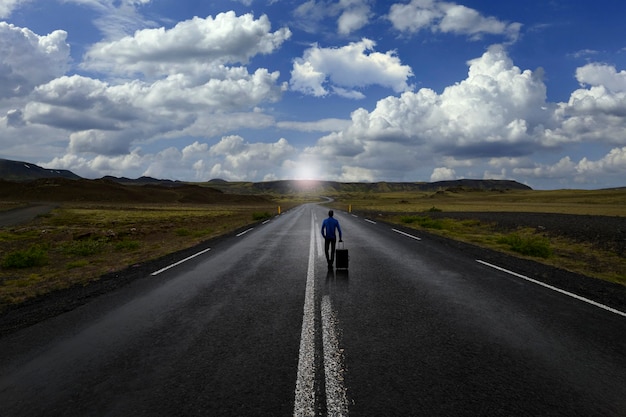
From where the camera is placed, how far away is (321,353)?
15.4 ft

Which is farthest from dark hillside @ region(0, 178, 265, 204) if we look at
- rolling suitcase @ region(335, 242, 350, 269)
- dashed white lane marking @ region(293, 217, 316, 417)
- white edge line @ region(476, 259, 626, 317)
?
dashed white lane marking @ region(293, 217, 316, 417)

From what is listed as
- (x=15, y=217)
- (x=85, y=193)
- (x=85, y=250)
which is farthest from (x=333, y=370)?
(x=85, y=193)

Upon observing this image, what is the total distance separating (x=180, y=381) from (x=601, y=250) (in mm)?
18537

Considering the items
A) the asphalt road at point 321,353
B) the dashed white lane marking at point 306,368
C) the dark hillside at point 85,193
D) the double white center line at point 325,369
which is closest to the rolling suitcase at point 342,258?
the asphalt road at point 321,353

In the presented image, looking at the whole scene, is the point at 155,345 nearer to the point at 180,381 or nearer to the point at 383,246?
the point at 180,381

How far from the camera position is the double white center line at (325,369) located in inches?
137

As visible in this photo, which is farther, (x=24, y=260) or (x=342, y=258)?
(x=24, y=260)

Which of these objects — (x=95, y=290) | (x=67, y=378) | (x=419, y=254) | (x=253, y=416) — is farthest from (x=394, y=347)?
(x=419, y=254)

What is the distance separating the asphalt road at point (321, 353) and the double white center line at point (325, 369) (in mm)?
21

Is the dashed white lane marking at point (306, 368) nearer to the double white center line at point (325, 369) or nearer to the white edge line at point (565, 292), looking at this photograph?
the double white center line at point (325, 369)

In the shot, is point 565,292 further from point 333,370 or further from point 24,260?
point 24,260

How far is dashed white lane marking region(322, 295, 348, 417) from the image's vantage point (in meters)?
3.47

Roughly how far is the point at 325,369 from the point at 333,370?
0.09 metres

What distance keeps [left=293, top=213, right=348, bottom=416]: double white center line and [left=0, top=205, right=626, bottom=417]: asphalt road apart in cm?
2
